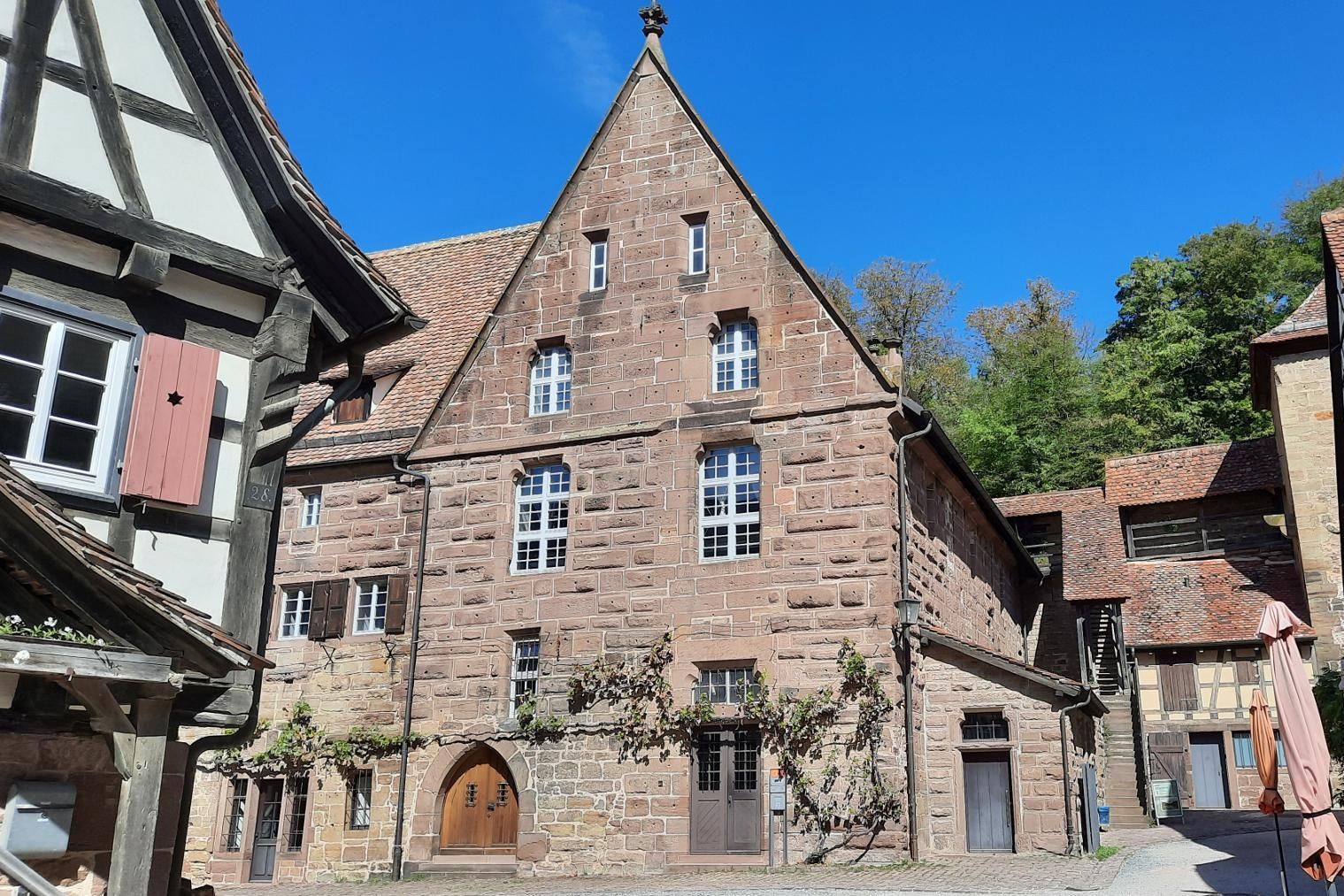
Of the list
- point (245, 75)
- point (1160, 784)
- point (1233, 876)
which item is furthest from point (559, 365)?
point (1160, 784)

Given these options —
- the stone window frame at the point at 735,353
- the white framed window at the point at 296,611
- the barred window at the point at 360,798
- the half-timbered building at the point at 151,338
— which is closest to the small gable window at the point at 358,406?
the white framed window at the point at 296,611

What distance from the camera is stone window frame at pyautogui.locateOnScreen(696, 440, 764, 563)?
1778 cm

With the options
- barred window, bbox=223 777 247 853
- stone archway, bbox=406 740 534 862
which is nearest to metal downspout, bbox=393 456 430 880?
stone archway, bbox=406 740 534 862

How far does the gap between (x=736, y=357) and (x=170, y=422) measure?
35.2ft

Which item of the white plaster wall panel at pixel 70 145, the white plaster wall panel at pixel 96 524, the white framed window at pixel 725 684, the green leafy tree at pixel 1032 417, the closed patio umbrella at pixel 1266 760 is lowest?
the closed patio umbrella at pixel 1266 760

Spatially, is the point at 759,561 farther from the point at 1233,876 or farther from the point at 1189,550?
the point at 1189,550

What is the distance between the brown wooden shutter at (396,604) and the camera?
19.2 meters

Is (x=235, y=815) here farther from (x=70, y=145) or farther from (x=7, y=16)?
(x=7, y=16)

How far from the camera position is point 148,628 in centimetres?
743

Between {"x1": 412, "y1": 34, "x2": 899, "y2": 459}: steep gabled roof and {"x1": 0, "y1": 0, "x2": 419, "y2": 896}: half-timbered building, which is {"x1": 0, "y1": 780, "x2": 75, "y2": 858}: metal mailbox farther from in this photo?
{"x1": 412, "y1": 34, "x2": 899, "y2": 459}: steep gabled roof

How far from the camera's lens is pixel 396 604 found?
1931cm

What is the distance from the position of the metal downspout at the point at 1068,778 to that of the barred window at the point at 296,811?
10.8 metres

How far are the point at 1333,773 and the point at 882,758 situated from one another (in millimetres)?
13396

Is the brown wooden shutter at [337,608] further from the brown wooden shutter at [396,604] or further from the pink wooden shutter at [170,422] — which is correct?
the pink wooden shutter at [170,422]
